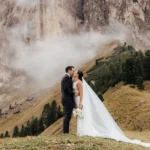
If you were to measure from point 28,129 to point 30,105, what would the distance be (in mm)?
79771

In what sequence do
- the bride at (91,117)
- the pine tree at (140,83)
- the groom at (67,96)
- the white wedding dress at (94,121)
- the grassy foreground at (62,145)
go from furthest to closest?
1. the pine tree at (140,83)
2. the white wedding dress at (94,121)
3. the bride at (91,117)
4. the groom at (67,96)
5. the grassy foreground at (62,145)

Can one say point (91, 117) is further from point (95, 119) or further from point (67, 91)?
point (67, 91)

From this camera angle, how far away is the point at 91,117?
2133cm

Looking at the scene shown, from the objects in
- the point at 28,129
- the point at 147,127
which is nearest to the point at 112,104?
the point at 147,127

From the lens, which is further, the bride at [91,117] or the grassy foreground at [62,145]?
the bride at [91,117]

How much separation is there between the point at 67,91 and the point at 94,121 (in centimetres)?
252

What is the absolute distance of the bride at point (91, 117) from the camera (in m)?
20.5

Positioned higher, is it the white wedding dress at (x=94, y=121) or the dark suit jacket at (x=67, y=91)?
the dark suit jacket at (x=67, y=91)

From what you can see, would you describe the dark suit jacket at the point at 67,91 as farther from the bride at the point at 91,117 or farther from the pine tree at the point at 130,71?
the pine tree at the point at 130,71

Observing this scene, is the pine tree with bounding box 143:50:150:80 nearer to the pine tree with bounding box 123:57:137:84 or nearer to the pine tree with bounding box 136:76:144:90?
the pine tree with bounding box 123:57:137:84

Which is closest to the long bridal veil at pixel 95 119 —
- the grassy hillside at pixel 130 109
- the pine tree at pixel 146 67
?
the grassy hillside at pixel 130 109

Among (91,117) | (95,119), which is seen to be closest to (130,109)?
(95,119)

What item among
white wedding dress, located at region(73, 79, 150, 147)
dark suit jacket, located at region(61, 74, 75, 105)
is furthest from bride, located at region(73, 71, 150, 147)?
dark suit jacket, located at region(61, 74, 75, 105)

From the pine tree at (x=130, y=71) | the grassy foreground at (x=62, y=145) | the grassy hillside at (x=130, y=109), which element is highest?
the pine tree at (x=130, y=71)
